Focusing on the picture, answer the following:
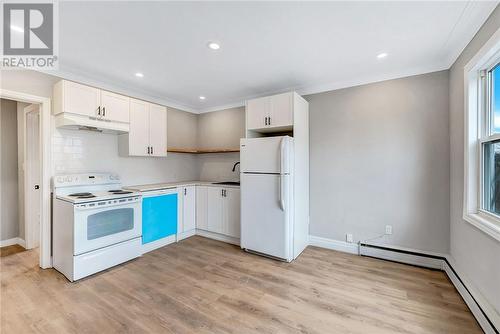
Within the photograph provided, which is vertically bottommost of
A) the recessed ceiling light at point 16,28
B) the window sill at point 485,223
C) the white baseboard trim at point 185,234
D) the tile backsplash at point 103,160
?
the white baseboard trim at point 185,234

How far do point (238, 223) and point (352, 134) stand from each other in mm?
2267

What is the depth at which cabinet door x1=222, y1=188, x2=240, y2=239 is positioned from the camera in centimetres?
358

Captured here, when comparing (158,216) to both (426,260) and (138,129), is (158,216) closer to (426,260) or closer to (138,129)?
(138,129)

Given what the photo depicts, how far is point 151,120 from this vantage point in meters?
3.56

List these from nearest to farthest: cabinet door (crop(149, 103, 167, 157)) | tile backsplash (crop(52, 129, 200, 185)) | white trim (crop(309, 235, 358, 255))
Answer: tile backsplash (crop(52, 129, 200, 185)) → white trim (crop(309, 235, 358, 255)) → cabinet door (crop(149, 103, 167, 157))

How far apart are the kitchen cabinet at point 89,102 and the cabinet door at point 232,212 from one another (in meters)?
1.97

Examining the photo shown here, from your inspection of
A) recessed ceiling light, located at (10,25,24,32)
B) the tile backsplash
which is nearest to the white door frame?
the tile backsplash

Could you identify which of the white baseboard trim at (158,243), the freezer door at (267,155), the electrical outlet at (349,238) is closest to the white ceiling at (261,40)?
the freezer door at (267,155)

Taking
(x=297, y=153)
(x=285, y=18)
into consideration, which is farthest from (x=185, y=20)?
(x=297, y=153)

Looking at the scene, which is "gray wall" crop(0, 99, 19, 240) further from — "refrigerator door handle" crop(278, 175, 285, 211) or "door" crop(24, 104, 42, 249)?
"refrigerator door handle" crop(278, 175, 285, 211)

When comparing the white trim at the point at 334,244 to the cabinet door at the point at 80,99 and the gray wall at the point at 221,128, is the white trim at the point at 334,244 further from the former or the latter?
the cabinet door at the point at 80,99

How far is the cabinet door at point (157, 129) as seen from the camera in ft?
11.7

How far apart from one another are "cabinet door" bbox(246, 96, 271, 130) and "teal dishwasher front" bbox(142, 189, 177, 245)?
5.80 ft

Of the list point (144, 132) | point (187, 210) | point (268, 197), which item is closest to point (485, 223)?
point (268, 197)
